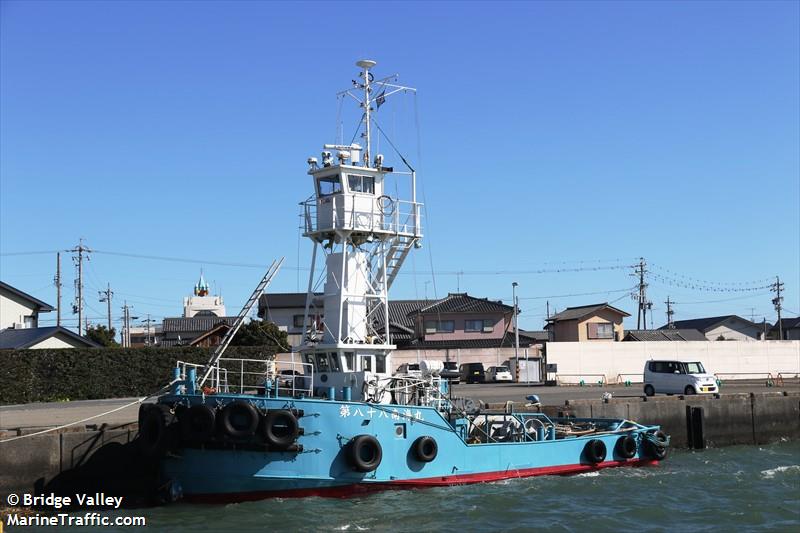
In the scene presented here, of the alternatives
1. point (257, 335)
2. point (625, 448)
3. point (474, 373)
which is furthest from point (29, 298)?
point (625, 448)

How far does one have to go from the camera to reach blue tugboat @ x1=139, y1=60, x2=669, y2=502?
665 inches

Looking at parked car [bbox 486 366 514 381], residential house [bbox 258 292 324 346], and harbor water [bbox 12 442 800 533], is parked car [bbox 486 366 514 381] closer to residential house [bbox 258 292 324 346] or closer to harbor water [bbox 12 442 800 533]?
residential house [bbox 258 292 324 346]

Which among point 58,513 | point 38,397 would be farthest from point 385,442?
point 38,397

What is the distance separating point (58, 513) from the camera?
56.5ft

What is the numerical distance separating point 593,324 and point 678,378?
95.2ft

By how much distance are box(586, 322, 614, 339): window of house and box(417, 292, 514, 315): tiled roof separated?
789cm

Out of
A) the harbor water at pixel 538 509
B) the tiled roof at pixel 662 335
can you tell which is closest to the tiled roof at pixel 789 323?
the tiled roof at pixel 662 335

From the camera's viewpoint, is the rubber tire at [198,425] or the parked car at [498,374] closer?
the rubber tire at [198,425]

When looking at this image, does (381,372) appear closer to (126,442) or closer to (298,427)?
(298,427)

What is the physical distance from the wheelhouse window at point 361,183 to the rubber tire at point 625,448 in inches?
377

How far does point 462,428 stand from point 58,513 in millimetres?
9331

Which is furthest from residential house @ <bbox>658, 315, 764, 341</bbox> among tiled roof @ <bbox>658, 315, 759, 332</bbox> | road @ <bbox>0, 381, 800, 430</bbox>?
road @ <bbox>0, 381, 800, 430</bbox>

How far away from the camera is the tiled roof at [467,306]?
194ft

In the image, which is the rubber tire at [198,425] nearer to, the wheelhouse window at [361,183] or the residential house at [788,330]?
the wheelhouse window at [361,183]
